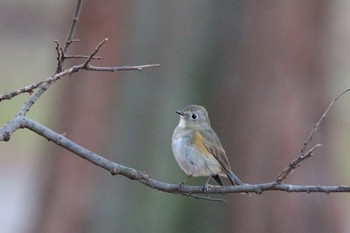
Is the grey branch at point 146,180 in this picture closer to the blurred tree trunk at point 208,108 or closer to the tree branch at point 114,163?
the tree branch at point 114,163

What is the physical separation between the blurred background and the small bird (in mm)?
1849

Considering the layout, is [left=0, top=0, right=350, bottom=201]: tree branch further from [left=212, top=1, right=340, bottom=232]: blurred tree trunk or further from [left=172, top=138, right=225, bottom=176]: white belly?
[left=212, top=1, right=340, bottom=232]: blurred tree trunk

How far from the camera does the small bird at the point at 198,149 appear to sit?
3453 millimetres

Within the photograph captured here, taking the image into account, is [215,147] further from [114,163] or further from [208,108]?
[208,108]

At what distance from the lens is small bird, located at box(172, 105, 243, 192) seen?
3453 mm

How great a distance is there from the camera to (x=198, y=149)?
3.60 metres

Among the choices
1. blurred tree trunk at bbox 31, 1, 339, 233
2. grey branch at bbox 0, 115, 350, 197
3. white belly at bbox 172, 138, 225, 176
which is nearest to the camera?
grey branch at bbox 0, 115, 350, 197

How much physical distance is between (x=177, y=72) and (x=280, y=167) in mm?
897

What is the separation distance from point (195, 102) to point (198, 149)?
2.02m

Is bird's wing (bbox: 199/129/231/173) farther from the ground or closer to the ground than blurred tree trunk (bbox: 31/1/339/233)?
closer to the ground

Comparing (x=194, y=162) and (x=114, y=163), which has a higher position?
(x=194, y=162)

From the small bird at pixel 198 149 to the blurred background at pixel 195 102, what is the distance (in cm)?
185

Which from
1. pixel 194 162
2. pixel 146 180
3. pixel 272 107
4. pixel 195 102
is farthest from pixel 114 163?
pixel 272 107

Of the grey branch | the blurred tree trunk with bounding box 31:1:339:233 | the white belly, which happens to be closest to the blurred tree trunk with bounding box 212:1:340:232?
the blurred tree trunk with bounding box 31:1:339:233
